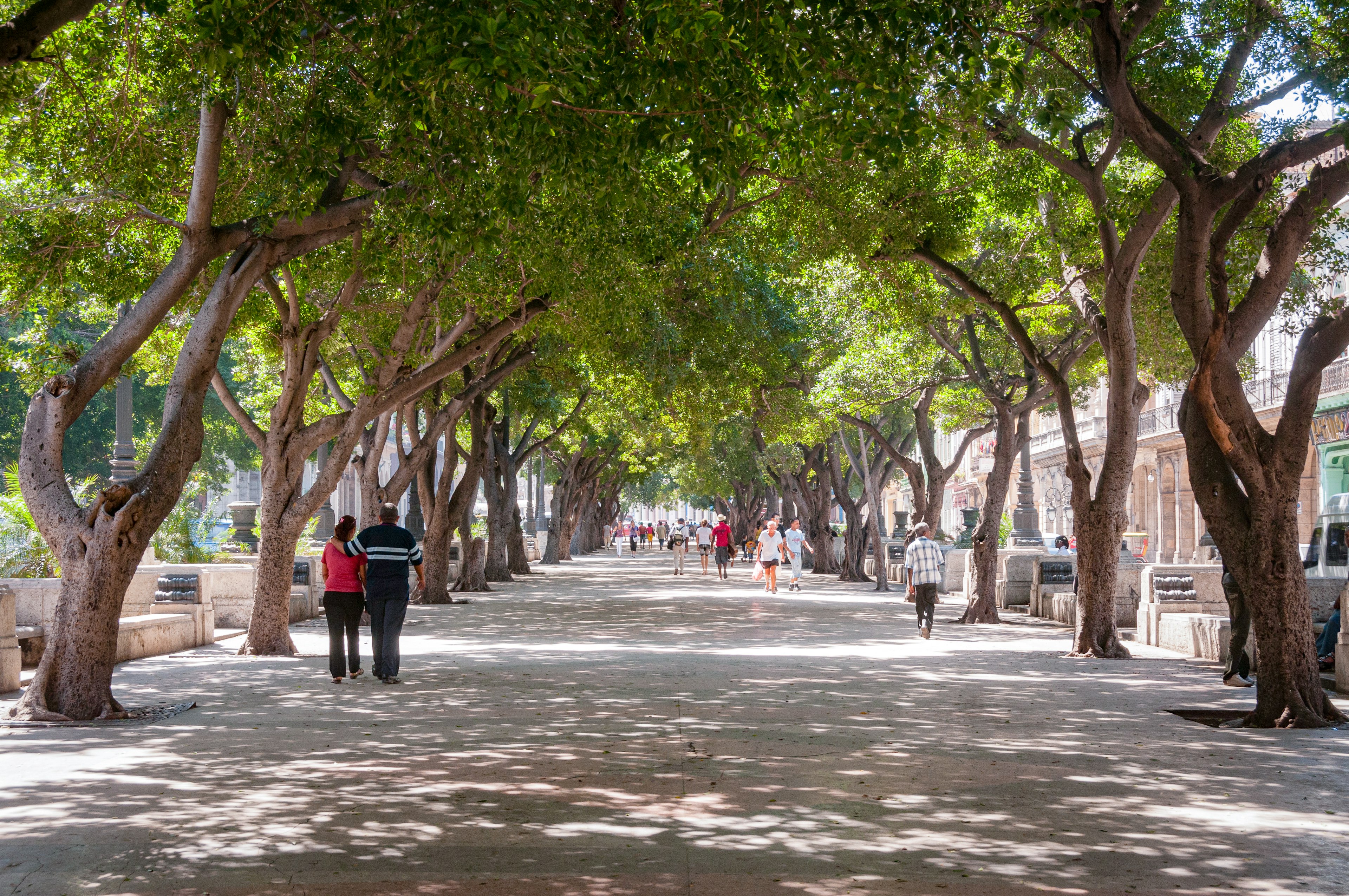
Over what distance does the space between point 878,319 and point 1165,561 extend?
102 ft

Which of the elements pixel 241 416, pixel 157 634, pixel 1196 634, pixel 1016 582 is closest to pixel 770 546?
pixel 1016 582

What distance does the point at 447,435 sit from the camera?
2620cm

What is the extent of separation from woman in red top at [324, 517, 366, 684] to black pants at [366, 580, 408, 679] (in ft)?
0.56

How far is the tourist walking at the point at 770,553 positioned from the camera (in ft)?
96.4

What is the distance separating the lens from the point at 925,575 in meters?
17.4

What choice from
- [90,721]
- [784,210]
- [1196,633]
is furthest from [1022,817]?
[784,210]

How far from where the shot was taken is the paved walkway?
540cm

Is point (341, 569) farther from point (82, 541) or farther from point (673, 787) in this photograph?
point (673, 787)

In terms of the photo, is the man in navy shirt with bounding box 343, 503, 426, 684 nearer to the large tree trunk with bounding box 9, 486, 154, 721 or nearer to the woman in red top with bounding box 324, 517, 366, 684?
the woman in red top with bounding box 324, 517, 366, 684

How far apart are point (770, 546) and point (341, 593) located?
A: 61.0 ft

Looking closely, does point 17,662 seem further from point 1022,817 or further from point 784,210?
point 784,210

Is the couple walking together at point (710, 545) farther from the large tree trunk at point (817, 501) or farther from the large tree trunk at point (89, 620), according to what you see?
the large tree trunk at point (89, 620)

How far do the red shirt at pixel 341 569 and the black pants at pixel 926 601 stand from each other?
8159mm

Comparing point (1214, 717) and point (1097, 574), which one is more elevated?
point (1097, 574)
